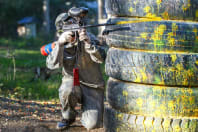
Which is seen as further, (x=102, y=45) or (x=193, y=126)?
(x=102, y=45)

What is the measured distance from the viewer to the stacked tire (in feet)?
10.6

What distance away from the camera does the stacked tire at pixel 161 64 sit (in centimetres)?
322

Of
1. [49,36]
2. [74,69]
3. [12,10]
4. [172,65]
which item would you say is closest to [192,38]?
[172,65]

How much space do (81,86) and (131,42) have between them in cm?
130

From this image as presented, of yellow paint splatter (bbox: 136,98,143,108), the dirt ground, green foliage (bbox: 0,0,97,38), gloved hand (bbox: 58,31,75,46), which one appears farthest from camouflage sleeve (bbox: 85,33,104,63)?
green foliage (bbox: 0,0,97,38)

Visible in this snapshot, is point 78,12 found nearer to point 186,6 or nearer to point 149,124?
point 186,6

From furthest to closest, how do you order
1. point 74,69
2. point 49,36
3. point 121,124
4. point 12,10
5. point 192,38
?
1. point 12,10
2. point 49,36
3. point 74,69
4. point 121,124
5. point 192,38

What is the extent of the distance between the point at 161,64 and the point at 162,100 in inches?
14.2

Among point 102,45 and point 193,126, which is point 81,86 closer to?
point 102,45

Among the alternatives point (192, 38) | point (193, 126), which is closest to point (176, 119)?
point (193, 126)

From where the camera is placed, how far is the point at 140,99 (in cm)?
334

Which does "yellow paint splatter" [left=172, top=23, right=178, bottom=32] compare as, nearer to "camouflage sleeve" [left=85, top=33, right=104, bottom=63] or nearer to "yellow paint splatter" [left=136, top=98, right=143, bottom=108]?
"yellow paint splatter" [left=136, top=98, right=143, bottom=108]

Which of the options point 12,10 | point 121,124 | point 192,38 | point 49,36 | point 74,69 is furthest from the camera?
point 12,10

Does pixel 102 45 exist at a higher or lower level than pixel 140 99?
higher
